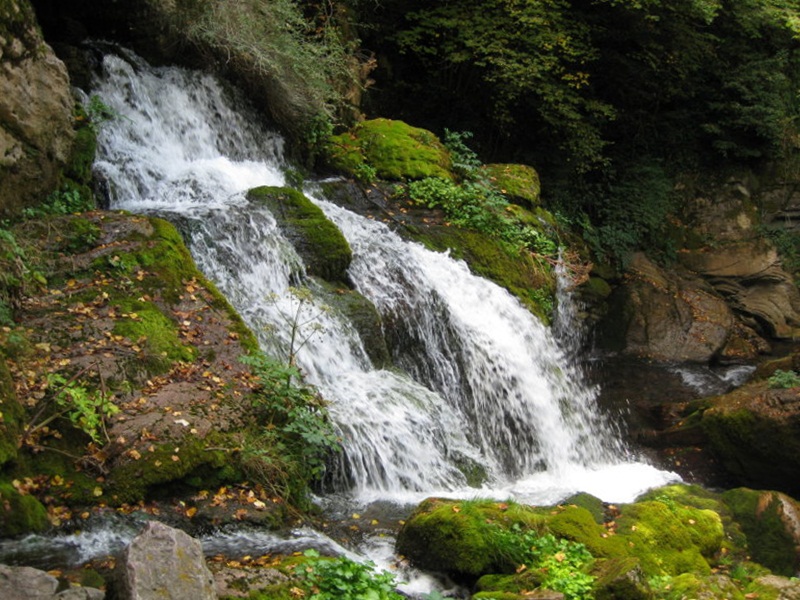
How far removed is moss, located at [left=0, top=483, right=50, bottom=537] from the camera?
443 cm

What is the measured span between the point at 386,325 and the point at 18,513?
4501 mm

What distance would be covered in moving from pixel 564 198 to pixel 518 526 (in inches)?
402

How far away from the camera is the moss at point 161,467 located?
4.97 metres

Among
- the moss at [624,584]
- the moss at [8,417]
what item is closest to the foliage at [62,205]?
the moss at [8,417]

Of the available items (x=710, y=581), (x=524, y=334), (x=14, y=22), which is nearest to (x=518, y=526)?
(x=710, y=581)

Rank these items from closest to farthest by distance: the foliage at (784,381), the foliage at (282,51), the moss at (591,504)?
1. the moss at (591,504)
2. the foliage at (784,381)
3. the foliage at (282,51)

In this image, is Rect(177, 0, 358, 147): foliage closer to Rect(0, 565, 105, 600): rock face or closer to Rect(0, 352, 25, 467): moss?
Rect(0, 352, 25, 467): moss

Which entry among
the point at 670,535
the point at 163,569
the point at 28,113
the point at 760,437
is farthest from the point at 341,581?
the point at 760,437

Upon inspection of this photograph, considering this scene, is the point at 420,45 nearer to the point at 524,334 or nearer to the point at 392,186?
the point at 392,186

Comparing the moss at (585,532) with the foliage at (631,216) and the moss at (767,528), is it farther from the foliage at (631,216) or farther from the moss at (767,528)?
the foliage at (631,216)

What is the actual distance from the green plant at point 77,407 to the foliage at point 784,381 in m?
7.58

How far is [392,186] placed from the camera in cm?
1124

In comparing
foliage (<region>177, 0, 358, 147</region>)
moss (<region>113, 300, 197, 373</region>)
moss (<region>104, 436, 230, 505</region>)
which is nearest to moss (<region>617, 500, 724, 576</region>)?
moss (<region>104, 436, 230, 505</region>)

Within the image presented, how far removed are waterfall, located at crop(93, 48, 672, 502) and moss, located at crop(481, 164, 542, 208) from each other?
2.33 meters
